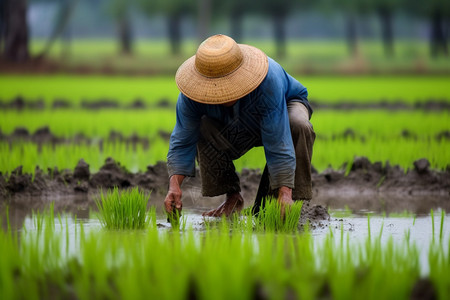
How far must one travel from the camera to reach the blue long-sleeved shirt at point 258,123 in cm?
373

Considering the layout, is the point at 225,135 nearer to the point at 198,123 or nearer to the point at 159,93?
the point at 198,123

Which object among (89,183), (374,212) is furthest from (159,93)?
(374,212)

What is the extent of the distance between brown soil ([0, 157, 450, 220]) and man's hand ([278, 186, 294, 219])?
1.07 m

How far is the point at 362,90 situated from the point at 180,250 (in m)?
13.4

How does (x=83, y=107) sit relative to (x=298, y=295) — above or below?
above

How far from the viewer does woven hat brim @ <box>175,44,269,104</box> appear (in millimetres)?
3598

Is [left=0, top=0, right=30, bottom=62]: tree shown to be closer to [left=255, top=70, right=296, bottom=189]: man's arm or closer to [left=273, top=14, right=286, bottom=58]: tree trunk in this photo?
[left=273, top=14, right=286, bottom=58]: tree trunk

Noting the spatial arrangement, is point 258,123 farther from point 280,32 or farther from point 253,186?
point 280,32

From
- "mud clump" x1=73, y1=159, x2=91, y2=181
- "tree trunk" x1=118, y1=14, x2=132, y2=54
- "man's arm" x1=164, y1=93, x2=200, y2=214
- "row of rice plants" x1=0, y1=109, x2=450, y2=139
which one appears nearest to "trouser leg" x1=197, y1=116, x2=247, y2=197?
"man's arm" x1=164, y1=93, x2=200, y2=214

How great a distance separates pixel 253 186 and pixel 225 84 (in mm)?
1907

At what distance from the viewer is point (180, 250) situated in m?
2.83

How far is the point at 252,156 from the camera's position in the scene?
6.24 meters

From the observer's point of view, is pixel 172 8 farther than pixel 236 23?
No

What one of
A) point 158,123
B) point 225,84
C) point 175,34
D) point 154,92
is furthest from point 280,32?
Result: point 225,84
